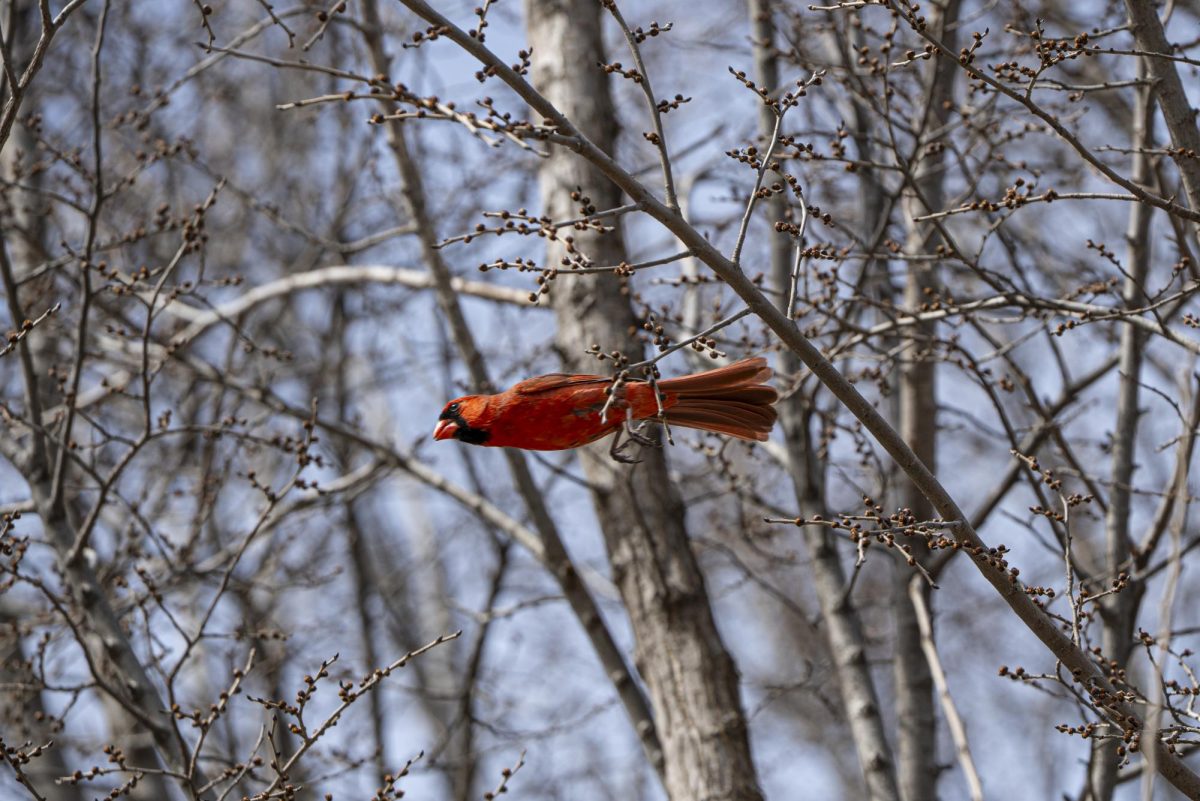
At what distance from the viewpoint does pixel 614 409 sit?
362 centimetres

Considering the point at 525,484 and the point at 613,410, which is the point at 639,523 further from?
the point at 613,410

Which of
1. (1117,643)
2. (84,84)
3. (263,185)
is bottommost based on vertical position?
(1117,643)

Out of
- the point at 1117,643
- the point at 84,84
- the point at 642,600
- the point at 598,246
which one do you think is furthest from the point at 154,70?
the point at 1117,643

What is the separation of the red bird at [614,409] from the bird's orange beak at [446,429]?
0.18 m

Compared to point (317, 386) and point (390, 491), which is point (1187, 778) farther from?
point (390, 491)

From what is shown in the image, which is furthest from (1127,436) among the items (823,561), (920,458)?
(823,561)

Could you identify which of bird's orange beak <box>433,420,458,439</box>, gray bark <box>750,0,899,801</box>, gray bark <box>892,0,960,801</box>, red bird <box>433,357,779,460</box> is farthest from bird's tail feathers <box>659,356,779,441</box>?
gray bark <box>750,0,899,801</box>

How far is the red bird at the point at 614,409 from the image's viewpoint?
3738mm

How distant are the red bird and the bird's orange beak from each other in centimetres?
18

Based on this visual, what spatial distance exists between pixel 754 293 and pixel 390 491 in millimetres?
9732

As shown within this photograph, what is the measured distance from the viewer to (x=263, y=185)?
11492mm

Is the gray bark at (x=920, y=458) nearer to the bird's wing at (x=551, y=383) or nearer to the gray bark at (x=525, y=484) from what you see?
the gray bark at (x=525, y=484)

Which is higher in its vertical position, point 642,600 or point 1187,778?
point 642,600

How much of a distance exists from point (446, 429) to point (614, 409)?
2.68ft
